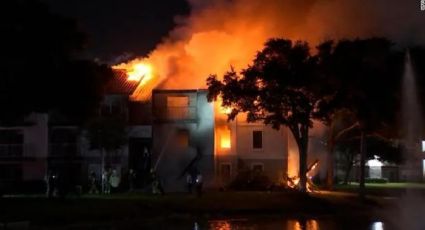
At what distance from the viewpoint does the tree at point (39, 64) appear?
39844 millimetres

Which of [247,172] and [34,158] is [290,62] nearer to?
[247,172]

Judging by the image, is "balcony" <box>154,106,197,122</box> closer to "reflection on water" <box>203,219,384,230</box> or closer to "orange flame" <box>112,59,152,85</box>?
"orange flame" <box>112,59,152,85</box>

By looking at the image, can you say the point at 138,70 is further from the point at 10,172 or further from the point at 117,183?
the point at 117,183

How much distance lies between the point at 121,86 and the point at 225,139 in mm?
13681

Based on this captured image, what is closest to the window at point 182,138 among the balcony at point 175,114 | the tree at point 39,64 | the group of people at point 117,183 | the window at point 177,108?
the balcony at point 175,114

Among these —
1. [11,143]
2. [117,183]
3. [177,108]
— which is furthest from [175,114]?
[11,143]

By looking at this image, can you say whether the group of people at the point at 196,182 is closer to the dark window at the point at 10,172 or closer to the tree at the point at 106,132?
the tree at the point at 106,132

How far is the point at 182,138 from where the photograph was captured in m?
75.3

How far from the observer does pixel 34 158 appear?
3140 inches

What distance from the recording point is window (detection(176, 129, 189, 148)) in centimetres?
7512

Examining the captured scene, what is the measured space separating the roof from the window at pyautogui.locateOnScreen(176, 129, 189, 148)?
804cm

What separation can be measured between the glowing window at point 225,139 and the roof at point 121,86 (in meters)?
11.5

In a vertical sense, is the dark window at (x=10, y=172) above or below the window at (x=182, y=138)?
below

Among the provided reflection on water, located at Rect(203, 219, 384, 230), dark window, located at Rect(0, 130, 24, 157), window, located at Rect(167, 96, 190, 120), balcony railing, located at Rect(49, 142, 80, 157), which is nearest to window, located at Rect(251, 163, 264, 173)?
window, located at Rect(167, 96, 190, 120)
